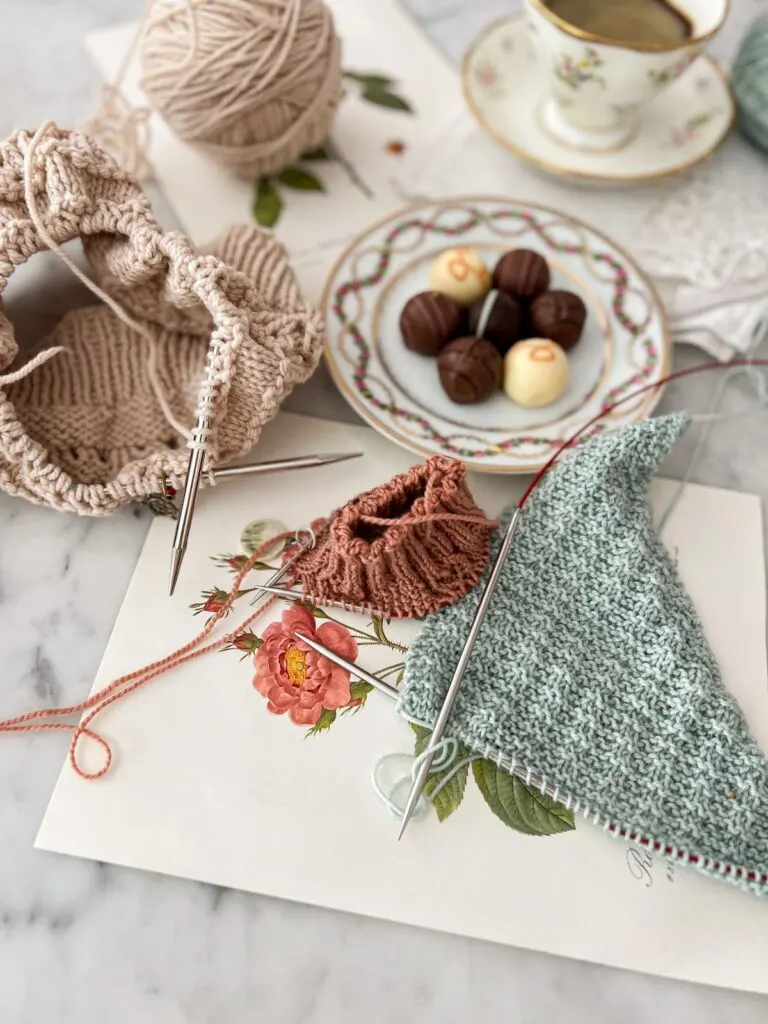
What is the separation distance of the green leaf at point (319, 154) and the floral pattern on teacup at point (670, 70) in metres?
0.34

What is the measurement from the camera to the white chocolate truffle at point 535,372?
2.51 ft

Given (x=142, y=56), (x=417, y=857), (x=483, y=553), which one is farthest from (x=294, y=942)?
(x=142, y=56)

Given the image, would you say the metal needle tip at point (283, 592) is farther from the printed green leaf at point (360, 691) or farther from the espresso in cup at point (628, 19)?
the espresso in cup at point (628, 19)

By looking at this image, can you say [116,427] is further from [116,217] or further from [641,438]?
[641,438]

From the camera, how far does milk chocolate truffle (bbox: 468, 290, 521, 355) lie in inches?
31.0

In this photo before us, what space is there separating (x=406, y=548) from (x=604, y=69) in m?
0.52

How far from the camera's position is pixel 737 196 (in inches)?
37.6

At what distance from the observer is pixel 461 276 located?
81 cm

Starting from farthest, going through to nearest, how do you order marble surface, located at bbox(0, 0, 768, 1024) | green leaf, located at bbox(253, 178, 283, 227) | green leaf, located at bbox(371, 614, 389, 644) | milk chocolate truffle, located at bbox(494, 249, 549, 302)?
1. green leaf, located at bbox(253, 178, 283, 227)
2. milk chocolate truffle, located at bbox(494, 249, 549, 302)
3. green leaf, located at bbox(371, 614, 389, 644)
4. marble surface, located at bbox(0, 0, 768, 1024)

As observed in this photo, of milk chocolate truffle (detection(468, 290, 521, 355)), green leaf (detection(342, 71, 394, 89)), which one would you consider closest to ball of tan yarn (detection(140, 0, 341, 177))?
green leaf (detection(342, 71, 394, 89))

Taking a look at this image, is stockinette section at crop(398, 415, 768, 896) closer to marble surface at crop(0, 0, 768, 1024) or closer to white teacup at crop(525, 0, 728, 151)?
marble surface at crop(0, 0, 768, 1024)

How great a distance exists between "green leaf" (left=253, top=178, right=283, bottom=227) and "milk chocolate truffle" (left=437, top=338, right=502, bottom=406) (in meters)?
0.27

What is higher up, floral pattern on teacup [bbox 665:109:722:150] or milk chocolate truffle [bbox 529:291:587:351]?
floral pattern on teacup [bbox 665:109:722:150]

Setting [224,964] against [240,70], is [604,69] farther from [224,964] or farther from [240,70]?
[224,964]
